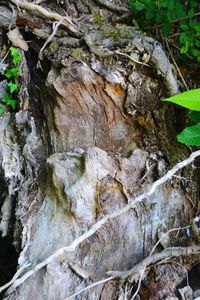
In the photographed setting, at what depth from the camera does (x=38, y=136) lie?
1848mm

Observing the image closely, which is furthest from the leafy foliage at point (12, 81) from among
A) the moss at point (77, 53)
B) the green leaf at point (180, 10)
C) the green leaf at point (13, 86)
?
the green leaf at point (180, 10)

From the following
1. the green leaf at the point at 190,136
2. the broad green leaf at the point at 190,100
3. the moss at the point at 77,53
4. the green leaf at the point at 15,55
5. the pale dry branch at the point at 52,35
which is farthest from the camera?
the green leaf at the point at 15,55

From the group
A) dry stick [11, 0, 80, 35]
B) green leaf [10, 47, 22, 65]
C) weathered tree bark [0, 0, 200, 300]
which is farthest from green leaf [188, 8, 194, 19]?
green leaf [10, 47, 22, 65]

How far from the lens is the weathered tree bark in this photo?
147 centimetres

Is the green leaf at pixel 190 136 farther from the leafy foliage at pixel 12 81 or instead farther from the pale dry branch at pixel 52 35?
the leafy foliage at pixel 12 81

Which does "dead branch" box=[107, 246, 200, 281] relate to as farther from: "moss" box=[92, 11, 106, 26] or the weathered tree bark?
"moss" box=[92, 11, 106, 26]

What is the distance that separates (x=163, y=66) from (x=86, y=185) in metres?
0.64

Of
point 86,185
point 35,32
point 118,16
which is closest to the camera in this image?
point 86,185

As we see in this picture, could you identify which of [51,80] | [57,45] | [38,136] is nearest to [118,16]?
[57,45]

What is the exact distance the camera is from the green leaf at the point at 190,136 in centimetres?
131

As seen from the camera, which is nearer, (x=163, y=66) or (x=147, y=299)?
(x=147, y=299)

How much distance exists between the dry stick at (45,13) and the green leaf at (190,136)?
0.78 m

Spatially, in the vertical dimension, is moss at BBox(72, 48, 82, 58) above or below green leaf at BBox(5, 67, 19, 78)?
below

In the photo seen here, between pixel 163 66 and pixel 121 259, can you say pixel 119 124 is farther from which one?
pixel 121 259
